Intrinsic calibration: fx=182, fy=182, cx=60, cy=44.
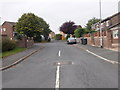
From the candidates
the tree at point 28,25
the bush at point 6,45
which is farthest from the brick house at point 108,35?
the bush at point 6,45

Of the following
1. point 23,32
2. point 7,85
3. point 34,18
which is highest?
point 34,18

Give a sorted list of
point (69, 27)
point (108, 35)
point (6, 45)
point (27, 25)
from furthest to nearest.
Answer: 1. point (69, 27)
2. point (27, 25)
3. point (108, 35)
4. point (6, 45)

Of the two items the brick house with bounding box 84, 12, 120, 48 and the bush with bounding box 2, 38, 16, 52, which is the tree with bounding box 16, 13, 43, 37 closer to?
the bush with bounding box 2, 38, 16, 52

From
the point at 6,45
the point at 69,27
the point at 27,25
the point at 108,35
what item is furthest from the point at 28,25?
the point at 69,27

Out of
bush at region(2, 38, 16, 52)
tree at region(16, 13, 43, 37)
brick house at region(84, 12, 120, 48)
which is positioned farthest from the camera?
tree at region(16, 13, 43, 37)

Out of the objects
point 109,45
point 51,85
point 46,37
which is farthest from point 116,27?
point 46,37

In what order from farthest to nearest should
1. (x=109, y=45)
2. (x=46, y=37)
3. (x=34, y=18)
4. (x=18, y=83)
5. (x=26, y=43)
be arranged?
(x=46, y=37) < (x=34, y=18) < (x=26, y=43) < (x=109, y=45) < (x=18, y=83)

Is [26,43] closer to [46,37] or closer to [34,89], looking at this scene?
[34,89]

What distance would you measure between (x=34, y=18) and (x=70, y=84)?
28.1 metres

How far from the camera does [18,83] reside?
6.95 metres

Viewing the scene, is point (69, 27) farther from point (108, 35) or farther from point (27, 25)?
point (108, 35)

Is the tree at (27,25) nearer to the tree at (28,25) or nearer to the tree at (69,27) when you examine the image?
the tree at (28,25)

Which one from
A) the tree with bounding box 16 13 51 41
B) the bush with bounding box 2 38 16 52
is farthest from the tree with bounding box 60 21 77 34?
the bush with bounding box 2 38 16 52

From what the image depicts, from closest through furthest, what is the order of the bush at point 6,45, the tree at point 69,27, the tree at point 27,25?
the bush at point 6,45, the tree at point 27,25, the tree at point 69,27
